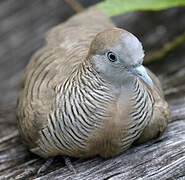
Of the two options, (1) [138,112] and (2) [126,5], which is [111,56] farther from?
(2) [126,5]

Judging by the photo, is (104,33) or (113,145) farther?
(113,145)

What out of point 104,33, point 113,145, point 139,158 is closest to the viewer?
point 104,33

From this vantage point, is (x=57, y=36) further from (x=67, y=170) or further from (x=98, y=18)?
(x=67, y=170)

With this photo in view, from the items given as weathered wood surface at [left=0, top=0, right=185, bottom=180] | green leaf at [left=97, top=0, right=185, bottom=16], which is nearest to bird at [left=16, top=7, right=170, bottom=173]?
weathered wood surface at [left=0, top=0, right=185, bottom=180]

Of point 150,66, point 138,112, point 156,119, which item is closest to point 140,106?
point 138,112

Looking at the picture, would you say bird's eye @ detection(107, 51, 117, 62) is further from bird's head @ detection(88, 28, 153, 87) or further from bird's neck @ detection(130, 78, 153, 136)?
bird's neck @ detection(130, 78, 153, 136)

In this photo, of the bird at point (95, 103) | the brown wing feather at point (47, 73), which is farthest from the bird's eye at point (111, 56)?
the brown wing feather at point (47, 73)

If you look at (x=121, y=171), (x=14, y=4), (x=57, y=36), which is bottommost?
(x=121, y=171)

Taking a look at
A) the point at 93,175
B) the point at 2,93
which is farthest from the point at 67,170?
the point at 2,93
